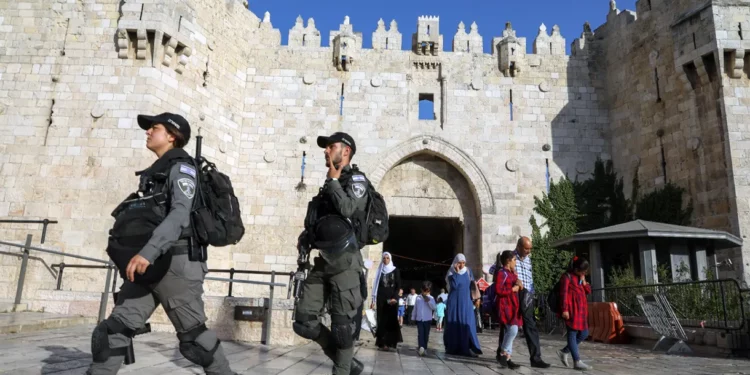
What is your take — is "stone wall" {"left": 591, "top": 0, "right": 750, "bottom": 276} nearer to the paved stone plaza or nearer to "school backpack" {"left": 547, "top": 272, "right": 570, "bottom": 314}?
the paved stone plaza

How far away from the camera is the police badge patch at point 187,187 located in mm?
2898

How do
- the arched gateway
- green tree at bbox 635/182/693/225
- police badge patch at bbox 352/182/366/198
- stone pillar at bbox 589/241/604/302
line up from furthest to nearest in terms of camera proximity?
the arched gateway, green tree at bbox 635/182/693/225, stone pillar at bbox 589/241/604/302, police badge patch at bbox 352/182/366/198

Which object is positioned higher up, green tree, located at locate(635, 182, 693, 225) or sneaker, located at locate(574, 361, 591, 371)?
green tree, located at locate(635, 182, 693, 225)

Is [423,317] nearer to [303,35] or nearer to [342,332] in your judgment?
[342,332]

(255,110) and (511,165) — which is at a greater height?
(255,110)

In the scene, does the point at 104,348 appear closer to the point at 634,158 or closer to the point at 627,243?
the point at 627,243

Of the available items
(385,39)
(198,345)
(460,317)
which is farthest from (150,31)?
(198,345)

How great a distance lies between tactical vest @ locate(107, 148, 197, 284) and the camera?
277cm

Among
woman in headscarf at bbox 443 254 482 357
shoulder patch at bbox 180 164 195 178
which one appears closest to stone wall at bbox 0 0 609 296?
woman in headscarf at bbox 443 254 482 357

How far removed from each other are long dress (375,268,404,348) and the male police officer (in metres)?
3.63

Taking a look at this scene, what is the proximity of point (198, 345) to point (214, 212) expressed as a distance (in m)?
0.79

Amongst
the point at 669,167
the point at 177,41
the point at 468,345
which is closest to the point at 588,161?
the point at 669,167

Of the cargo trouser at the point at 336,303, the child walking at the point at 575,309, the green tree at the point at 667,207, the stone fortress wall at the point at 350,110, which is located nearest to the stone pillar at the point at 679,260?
the stone fortress wall at the point at 350,110

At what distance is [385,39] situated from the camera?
52.1 ft
